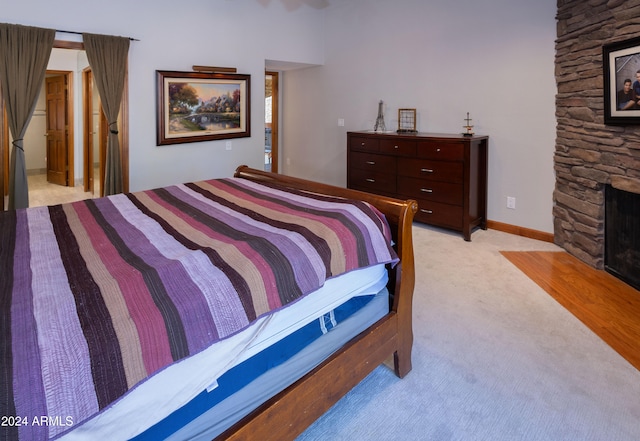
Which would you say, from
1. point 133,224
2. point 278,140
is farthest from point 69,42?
point 278,140

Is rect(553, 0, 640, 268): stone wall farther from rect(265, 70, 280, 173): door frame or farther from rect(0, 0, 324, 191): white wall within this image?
rect(265, 70, 280, 173): door frame

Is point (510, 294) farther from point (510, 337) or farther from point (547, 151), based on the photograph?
point (547, 151)

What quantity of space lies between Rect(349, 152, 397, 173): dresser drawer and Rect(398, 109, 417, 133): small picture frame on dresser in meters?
0.53

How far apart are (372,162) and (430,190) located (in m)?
0.91

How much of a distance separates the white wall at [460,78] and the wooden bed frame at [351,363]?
291 centimetres

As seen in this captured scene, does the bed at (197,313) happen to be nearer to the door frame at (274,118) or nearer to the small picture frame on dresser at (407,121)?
the small picture frame on dresser at (407,121)

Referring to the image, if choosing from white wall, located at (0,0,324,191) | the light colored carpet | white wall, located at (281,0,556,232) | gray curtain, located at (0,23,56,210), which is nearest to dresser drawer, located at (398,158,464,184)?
white wall, located at (281,0,556,232)

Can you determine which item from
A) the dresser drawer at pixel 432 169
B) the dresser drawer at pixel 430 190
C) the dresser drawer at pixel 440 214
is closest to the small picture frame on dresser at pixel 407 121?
the dresser drawer at pixel 432 169

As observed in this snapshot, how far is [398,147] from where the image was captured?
193 inches

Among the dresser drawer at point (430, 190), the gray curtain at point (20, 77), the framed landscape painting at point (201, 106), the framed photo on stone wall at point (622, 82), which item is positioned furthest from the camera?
the framed landscape painting at point (201, 106)

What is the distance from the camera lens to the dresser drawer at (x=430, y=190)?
4445 millimetres

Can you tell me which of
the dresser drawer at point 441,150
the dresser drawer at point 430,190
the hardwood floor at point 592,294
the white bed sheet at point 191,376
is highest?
the dresser drawer at point 441,150

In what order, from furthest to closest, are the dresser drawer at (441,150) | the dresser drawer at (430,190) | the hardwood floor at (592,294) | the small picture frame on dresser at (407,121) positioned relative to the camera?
1. the small picture frame on dresser at (407,121)
2. the dresser drawer at (430,190)
3. the dresser drawer at (441,150)
4. the hardwood floor at (592,294)

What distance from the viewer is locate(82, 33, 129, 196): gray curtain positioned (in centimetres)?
426
